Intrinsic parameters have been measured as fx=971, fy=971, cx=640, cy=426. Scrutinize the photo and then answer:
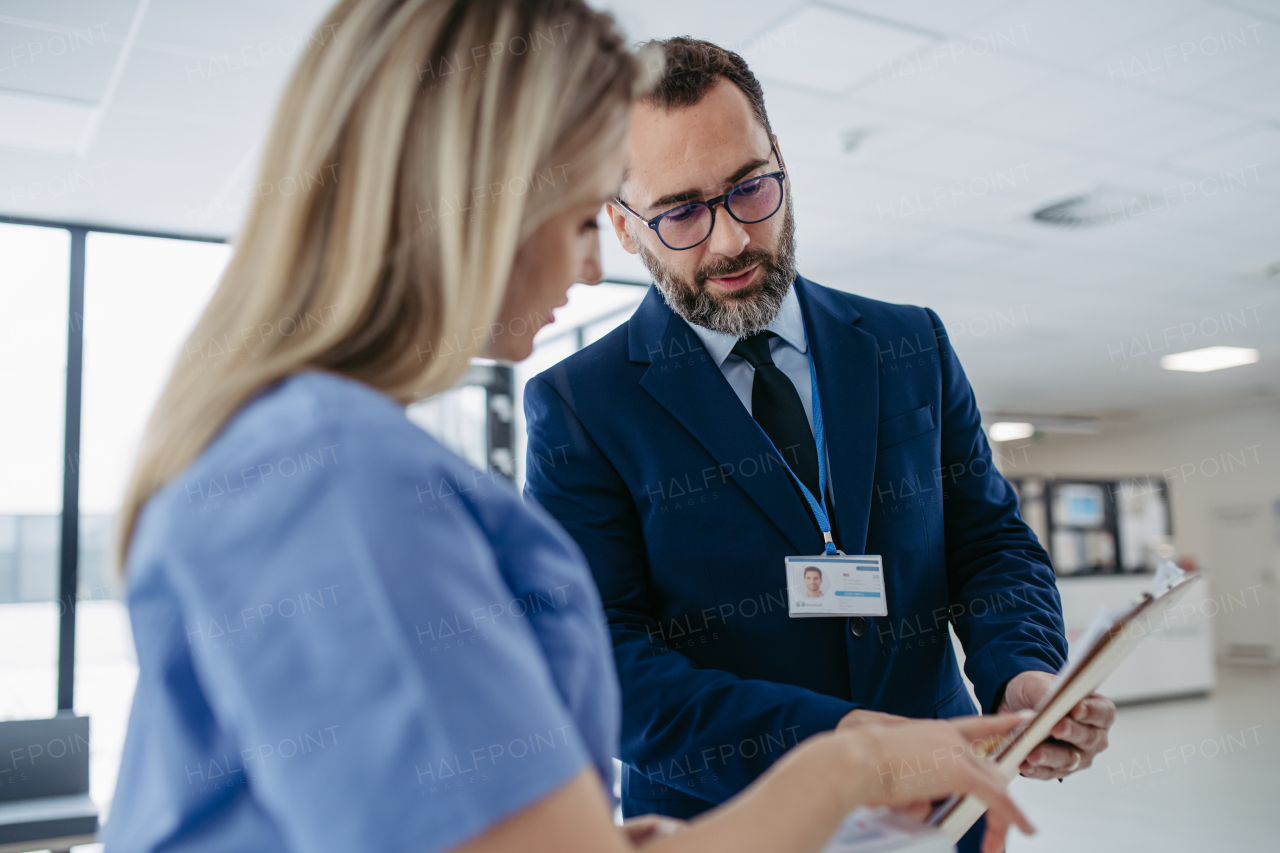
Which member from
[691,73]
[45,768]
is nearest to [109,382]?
[45,768]

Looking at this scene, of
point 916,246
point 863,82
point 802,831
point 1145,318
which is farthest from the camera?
point 1145,318

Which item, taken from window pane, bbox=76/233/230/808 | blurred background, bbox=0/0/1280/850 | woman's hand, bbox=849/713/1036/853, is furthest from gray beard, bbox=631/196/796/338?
window pane, bbox=76/233/230/808

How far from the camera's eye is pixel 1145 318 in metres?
7.94

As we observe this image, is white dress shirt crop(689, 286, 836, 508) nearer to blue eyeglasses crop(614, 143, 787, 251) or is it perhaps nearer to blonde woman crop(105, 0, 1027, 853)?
blue eyeglasses crop(614, 143, 787, 251)

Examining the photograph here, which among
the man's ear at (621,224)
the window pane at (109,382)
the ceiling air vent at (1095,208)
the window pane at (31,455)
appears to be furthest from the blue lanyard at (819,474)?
the window pane at (31,455)

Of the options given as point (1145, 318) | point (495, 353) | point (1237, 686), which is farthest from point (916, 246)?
point (1237, 686)

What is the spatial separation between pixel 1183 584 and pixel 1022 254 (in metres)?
5.79

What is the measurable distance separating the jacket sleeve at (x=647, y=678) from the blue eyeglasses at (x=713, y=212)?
1.08 ft

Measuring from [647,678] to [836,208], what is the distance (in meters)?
4.39

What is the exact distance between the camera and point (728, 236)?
1622 millimetres

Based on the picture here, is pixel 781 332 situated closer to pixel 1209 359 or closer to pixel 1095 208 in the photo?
pixel 1095 208

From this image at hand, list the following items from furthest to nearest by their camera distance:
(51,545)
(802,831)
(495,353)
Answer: (51,545) < (495,353) < (802,831)

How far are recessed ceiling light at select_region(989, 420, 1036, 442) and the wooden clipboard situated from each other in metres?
12.7

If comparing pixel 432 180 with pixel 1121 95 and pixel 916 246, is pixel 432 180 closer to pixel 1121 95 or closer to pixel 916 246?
pixel 1121 95
